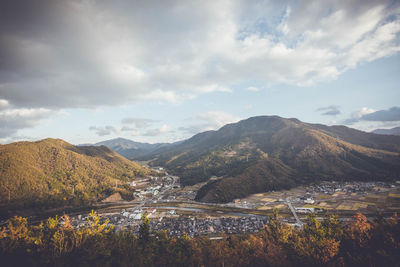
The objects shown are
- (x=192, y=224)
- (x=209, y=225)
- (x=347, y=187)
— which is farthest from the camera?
(x=347, y=187)

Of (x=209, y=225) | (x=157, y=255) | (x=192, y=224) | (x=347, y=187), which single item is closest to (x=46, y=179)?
(x=192, y=224)

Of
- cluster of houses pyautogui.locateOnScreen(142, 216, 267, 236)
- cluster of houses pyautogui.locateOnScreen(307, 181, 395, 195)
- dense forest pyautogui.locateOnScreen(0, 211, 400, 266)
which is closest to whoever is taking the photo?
dense forest pyautogui.locateOnScreen(0, 211, 400, 266)

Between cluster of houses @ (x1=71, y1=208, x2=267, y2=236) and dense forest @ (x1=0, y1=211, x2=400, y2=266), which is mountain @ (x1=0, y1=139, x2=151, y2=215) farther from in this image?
dense forest @ (x1=0, y1=211, x2=400, y2=266)

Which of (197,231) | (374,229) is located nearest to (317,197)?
(197,231)

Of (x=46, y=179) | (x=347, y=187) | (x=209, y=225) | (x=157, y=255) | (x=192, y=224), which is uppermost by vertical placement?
(x=157, y=255)

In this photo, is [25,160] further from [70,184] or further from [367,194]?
[367,194]

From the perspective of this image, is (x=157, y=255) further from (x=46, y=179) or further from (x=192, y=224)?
(x=46, y=179)

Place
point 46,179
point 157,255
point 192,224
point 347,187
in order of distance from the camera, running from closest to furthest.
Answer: point 157,255 < point 192,224 < point 347,187 < point 46,179

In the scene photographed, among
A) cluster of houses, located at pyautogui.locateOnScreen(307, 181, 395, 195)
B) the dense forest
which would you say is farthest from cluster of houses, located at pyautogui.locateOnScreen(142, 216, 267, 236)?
cluster of houses, located at pyautogui.locateOnScreen(307, 181, 395, 195)
